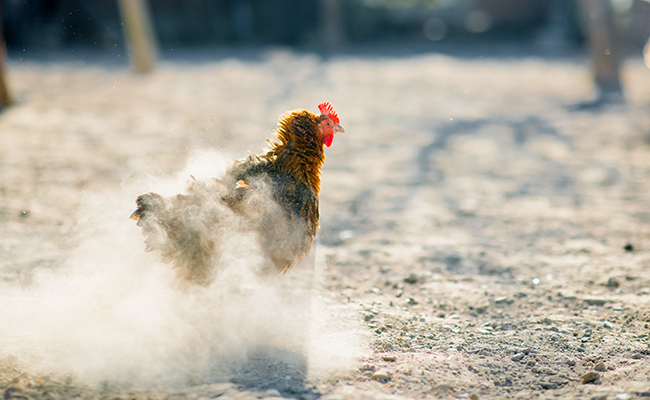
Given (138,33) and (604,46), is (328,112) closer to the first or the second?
(138,33)

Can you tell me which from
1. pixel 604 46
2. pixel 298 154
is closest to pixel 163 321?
pixel 298 154

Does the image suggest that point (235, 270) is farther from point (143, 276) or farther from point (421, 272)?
point (421, 272)

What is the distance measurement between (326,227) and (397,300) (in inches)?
53.1

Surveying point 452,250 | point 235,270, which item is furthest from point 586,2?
point 235,270

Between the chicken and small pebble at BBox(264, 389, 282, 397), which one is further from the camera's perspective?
the chicken

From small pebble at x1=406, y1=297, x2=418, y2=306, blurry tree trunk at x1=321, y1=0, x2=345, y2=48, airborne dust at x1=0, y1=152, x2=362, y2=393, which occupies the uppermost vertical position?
blurry tree trunk at x1=321, y1=0, x2=345, y2=48

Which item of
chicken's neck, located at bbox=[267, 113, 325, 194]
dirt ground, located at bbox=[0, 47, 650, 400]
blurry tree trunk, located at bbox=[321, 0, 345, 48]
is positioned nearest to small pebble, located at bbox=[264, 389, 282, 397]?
dirt ground, located at bbox=[0, 47, 650, 400]

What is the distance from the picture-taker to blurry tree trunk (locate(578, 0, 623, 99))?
33.5ft

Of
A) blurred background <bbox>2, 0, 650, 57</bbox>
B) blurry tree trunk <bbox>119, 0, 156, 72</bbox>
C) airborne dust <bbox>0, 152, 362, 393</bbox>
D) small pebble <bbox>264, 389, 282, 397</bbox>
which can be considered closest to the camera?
small pebble <bbox>264, 389, 282, 397</bbox>

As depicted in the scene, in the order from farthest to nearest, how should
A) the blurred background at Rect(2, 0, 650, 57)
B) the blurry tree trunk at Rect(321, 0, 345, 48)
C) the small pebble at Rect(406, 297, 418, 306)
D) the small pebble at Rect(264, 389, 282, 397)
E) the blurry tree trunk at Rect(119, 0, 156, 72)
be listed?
the blurry tree trunk at Rect(321, 0, 345, 48) < the blurred background at Rect(2, 0, 650, 57) < the blurry tree trunk at Rect(119, 0, 156, 72) < the small pebble at Rect(406, 297, 418, 306) < the small pebble at Rect(264, 389, 282, 397)

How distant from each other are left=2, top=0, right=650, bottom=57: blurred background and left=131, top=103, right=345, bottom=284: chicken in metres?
12.5

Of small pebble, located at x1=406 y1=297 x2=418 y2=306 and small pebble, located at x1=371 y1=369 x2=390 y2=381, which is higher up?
small pebble, located at x1=406 y1=297 x2=418 y2=306

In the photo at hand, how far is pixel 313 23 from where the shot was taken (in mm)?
16703

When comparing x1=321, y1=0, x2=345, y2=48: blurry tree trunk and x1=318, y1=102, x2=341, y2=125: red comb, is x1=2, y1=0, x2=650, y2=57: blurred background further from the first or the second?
x1=318, y1=102, x2=341, y2=125: red comb
